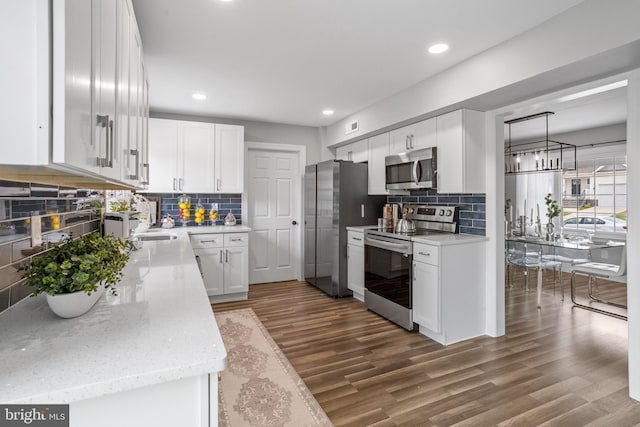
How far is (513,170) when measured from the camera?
4.68 m

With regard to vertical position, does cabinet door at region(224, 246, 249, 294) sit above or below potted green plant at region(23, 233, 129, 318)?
below

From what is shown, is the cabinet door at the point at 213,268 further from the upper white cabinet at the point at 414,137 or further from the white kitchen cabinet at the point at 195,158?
the upper white cabinet at the point at 414,137

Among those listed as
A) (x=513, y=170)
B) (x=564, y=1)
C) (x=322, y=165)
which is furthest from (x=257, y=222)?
(x=564, y=1)

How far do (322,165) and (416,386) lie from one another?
298 cm

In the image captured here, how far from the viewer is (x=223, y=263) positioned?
13.5ft

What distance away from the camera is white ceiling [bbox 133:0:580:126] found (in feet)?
6.71

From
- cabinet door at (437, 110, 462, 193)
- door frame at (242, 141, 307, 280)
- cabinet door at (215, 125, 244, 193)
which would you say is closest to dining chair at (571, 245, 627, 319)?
cabinet door at (437, 110, 462, 193)

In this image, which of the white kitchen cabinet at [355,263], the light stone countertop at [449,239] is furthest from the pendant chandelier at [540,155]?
the white kitchen cabinet at [355,263]

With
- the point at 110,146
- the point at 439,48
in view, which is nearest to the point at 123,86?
the point at 110,146

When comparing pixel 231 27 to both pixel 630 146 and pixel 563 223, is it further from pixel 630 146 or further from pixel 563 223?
pixel 563 223

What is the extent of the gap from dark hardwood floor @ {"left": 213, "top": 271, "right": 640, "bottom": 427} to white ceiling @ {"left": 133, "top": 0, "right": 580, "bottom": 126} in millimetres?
2434

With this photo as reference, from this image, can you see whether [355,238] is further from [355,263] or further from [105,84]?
[105,84]

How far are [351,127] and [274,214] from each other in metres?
1.74

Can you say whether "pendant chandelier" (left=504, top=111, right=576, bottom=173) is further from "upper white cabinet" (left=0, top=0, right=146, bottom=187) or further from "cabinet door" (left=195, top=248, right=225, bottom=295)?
"upper white cabinet" (left=0, top=0, right=146, bottom=187)
